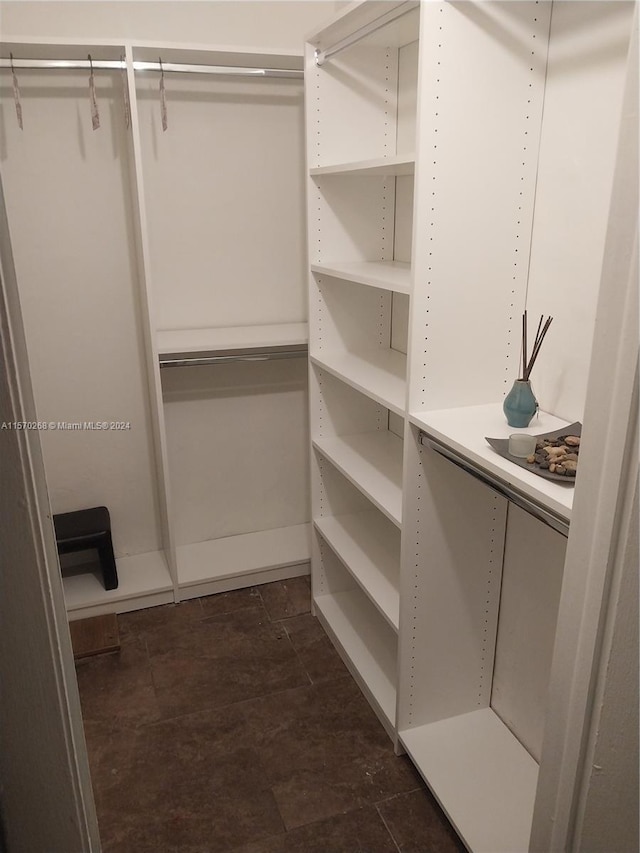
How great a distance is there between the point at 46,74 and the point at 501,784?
283 centimetres

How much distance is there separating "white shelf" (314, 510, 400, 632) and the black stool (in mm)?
891

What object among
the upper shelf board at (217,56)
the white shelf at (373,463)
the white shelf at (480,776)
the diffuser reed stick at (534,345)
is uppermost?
the upper shelf board at (217,56)

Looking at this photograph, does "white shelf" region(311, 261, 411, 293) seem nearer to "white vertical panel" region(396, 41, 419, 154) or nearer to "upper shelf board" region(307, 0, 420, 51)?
"white vertical panel" region(396, 41, 419, 154)

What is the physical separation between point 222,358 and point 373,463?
31.0 inches

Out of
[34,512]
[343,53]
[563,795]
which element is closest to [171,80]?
[343,53]

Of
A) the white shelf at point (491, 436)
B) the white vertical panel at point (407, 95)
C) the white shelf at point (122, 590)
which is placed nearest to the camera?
the white shelf at point (491, 436)

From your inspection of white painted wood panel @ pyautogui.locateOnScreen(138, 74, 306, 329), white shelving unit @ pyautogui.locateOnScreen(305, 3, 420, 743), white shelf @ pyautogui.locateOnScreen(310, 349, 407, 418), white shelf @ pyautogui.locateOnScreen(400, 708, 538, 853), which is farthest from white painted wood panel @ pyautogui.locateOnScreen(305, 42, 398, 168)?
white shelf @ pyautogui.locateOnScreen(400, 708, 538, 853)

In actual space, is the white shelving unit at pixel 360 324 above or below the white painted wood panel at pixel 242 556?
above

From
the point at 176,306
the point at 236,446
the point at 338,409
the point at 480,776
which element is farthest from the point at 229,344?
the point at 480,776

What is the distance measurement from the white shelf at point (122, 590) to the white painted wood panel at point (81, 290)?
168 millimetres

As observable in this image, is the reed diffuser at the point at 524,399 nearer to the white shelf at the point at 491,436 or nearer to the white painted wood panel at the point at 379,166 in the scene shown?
the white shelf at the point at 491,436

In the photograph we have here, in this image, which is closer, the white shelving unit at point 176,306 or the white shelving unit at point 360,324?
the white shelving unit at point 360,324

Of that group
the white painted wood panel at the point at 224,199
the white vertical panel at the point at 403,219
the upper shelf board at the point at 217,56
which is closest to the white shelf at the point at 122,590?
the white painted wood panel at the point at 224,199

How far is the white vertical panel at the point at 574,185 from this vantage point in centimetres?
140
